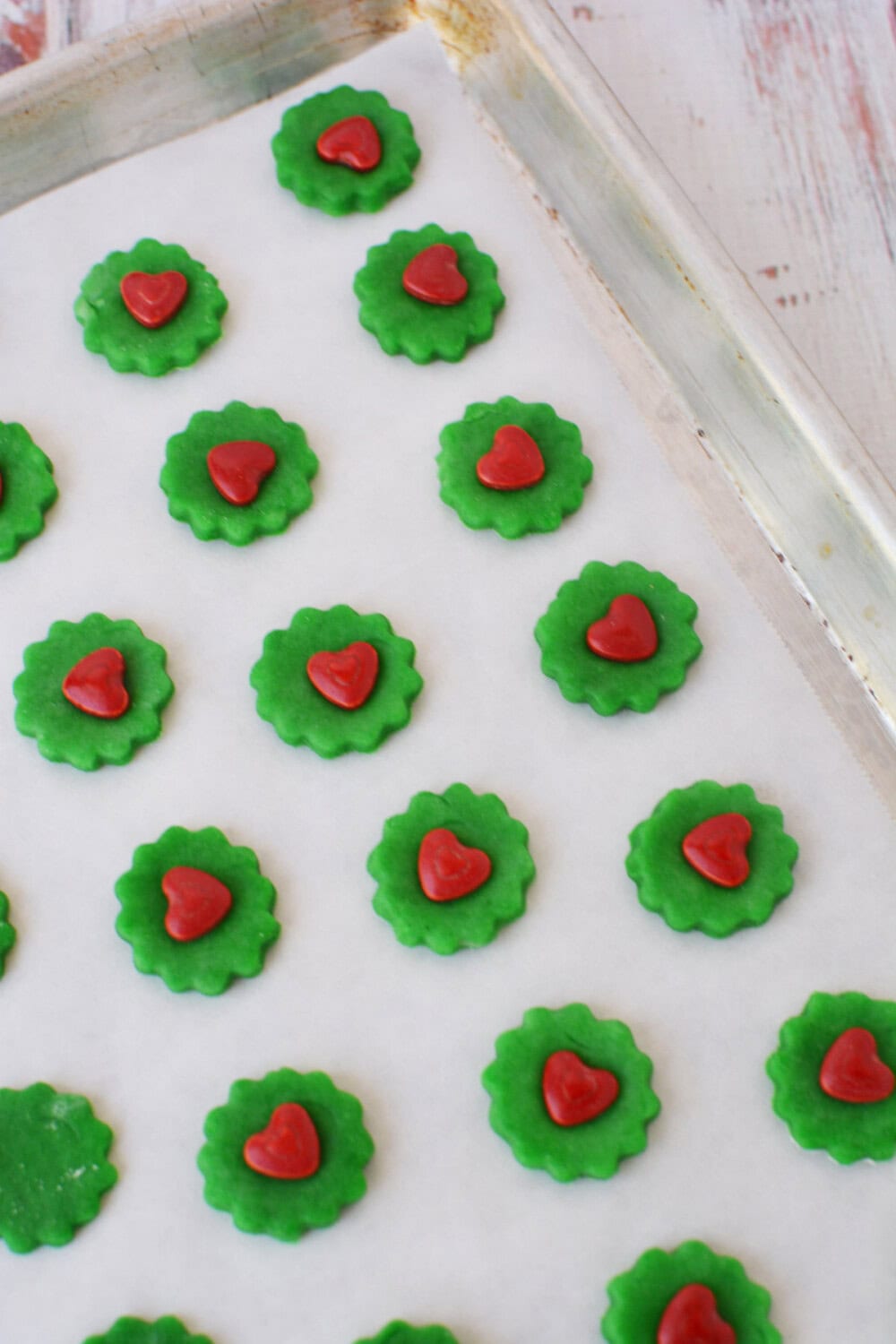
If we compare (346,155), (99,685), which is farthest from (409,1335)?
(346,155)

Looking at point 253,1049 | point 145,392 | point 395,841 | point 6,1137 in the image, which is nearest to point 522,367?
point 145,392

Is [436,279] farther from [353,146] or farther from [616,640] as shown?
[616,640]

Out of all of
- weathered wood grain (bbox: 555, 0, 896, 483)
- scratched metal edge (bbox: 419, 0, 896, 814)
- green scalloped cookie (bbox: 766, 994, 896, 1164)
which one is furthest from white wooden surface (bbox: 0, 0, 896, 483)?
green scalloped cookie (bbox: 766, 994, 896, 1164)

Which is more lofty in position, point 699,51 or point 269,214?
point 699,51

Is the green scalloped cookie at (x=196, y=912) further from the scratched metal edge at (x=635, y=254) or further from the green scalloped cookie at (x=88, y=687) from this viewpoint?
the scratched metal edge at (x=635, y=254)

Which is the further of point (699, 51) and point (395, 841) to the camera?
point (699, 51)

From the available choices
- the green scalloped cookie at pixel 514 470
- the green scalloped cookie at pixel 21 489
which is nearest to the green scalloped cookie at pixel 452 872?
the green scalloped cookie at pixel 514 470

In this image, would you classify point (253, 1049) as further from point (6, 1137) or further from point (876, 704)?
point (876, 704)
